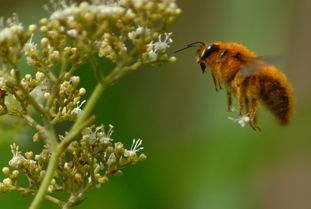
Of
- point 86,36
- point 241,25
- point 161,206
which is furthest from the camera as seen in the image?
point 241,25

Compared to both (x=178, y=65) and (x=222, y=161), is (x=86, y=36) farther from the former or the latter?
(x=178, y=65)

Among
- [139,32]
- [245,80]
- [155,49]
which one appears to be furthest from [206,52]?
[139,32]

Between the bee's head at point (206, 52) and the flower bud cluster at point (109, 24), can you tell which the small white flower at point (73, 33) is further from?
the bee's head at point (206, 52)

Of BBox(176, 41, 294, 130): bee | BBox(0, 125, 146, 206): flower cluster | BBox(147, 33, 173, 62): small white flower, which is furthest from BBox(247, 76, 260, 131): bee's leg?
BBox(0, 125, 146, 206): flower cluster

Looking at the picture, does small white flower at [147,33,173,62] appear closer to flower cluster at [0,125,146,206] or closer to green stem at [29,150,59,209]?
flower cluster at [0,125,146,206]

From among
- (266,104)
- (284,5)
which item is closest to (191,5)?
(284,5)

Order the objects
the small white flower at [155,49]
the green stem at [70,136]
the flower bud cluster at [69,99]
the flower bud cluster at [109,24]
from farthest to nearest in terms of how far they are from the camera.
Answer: the flower bud cluster at [69,99]
the small white flower at [155,49]
the flower bud cluster at [109,24]
the green stem at [70,136]

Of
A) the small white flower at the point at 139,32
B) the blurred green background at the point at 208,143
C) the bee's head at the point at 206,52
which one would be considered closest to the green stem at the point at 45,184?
the small white flower at the point at 139,32
